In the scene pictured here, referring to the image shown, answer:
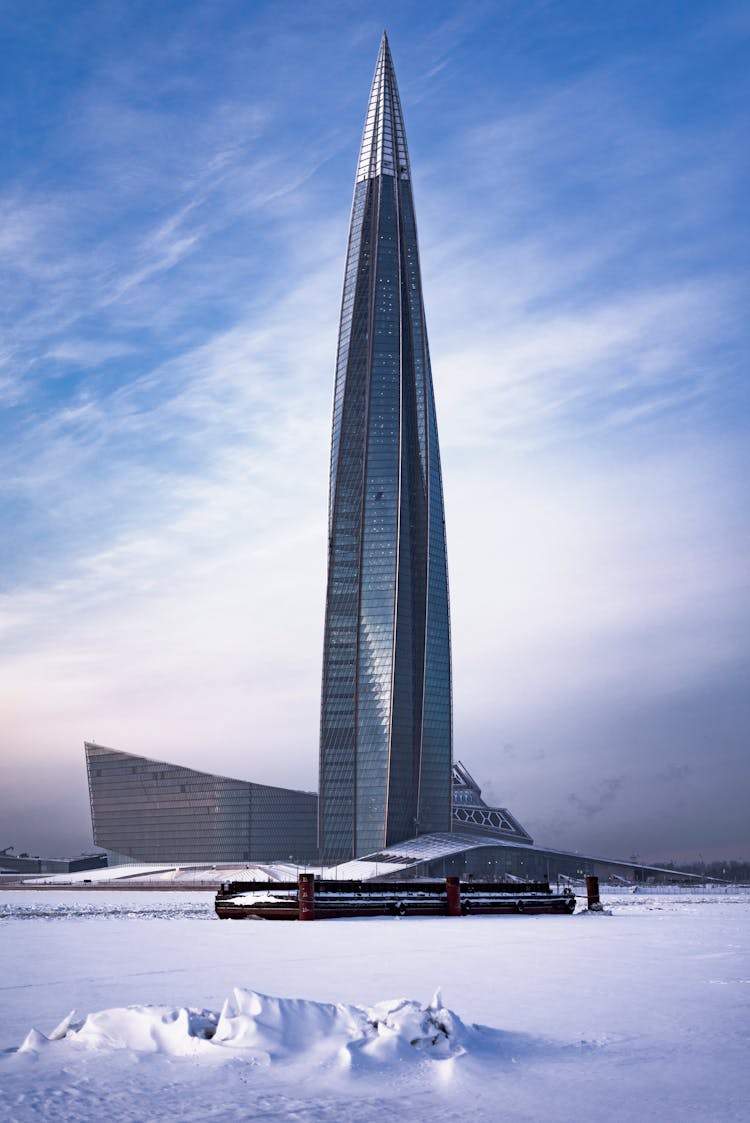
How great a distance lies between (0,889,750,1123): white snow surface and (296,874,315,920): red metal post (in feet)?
130

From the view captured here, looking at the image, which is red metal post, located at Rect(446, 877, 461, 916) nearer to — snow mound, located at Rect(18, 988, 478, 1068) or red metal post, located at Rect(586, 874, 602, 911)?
red metal post, located at Rect(586, 874, 602, 911)

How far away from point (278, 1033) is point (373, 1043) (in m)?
1.49

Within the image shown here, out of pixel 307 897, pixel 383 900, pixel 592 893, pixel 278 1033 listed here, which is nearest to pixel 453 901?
pixel 383 900

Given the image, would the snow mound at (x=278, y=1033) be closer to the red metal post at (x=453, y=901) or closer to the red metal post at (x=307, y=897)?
the red metal post at (x=307, y=897)

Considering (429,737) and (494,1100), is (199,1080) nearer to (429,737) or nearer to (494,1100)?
(494,1100)

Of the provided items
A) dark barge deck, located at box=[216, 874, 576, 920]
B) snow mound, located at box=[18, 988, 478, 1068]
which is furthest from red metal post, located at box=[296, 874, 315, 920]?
snow mound, located at box=[18, 988, 478, 1068]

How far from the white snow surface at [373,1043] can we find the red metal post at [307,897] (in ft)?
130

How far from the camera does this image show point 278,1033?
16.1 meters

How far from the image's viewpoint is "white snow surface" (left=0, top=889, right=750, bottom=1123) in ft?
43.0

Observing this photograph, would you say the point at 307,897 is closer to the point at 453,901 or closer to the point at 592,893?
the point at 453,901

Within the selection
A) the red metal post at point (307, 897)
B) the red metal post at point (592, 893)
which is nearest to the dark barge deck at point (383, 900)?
the red metal post at point (307, 897)

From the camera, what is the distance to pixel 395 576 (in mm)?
196000

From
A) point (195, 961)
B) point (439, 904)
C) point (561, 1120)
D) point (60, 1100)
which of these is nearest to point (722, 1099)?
point (561, 1120)

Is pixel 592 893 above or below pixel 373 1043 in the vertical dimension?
above
